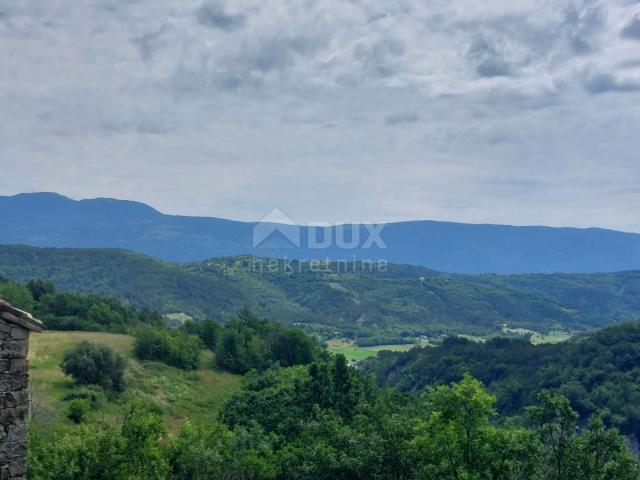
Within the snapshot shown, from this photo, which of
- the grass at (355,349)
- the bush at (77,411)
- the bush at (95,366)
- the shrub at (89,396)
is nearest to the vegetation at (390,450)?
the bush at (77,411)

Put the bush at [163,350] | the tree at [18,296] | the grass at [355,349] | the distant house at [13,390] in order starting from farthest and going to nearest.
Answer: the grass at [355,349], the tree at [18,296], the bush at [163,350], the distant house at [13,390]

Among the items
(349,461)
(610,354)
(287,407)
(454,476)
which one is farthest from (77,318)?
(610,354)

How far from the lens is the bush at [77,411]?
34.4m

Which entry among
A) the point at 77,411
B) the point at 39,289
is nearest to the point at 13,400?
the point at 77,411

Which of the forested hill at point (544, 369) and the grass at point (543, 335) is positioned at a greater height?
the forested hill at point (544, 369)

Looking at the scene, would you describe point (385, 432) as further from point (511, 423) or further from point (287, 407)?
point (287, 407)

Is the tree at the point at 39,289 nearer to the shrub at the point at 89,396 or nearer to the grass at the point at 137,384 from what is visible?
the grass at the point at 137,384

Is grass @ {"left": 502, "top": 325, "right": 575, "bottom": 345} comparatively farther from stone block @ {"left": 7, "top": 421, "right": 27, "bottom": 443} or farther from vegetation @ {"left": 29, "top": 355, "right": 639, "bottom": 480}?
stone block @ {"left": 7, "top": 421, "right": 27, "bottom": 443}

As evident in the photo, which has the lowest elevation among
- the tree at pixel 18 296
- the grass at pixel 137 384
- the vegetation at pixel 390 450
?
the grass at pixel 137 384

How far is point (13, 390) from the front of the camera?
9.59 m

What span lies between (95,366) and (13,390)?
35.2 metres

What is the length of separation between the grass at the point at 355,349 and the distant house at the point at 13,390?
392ft

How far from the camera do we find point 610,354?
265ft

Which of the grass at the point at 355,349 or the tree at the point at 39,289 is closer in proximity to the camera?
the tree at the point at 39,289
